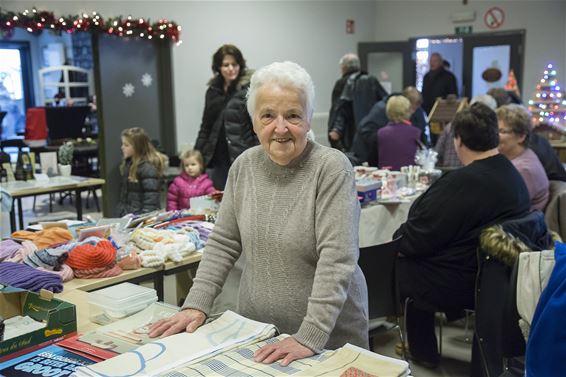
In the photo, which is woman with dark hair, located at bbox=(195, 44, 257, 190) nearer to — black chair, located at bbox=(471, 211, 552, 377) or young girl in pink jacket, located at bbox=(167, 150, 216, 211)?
young girl in pink jacket, located at bbox=(167, 150, 216, 211)

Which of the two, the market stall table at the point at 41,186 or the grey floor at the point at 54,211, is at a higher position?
the market stall table at the point at 41,186

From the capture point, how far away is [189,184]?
449 cm

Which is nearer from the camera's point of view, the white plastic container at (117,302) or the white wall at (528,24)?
the white plastic container at (117,302)

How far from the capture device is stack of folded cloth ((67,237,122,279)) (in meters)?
2.48

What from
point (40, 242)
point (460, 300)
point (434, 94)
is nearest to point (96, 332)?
point (40, 242)

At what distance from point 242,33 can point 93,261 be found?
6.23m

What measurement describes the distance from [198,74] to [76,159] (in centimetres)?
208

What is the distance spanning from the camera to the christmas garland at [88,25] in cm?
606

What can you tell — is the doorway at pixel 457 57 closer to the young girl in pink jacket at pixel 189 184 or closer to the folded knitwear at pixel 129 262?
the young girl in pink jacket at pixel 189 184

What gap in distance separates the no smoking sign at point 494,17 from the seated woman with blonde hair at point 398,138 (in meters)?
5.36

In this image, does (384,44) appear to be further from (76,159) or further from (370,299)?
(370,299)

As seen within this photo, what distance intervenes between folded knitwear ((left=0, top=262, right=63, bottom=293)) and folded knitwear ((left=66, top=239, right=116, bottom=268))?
0.61 feet

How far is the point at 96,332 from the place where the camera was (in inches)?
67.8

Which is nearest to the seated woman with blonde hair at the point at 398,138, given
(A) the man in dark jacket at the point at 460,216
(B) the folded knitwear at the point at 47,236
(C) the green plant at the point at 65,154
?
(A) the man in dark jacket at the point at 460,216
